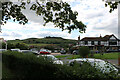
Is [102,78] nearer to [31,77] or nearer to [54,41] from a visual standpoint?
[31,77]

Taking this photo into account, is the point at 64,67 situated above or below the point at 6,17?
below

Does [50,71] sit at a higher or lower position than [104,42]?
lower

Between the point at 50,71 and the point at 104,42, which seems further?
the point at 104,42

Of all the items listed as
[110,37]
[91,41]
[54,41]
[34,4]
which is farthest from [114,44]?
[34,4]

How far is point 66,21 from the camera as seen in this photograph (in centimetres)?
574

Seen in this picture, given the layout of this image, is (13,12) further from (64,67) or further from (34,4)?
(64,67)

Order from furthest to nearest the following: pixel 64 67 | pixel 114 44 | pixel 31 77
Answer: pixel 114 44 < pixel 31 77 < pixel 64 67

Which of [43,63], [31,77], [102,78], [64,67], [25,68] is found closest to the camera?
[102,78]

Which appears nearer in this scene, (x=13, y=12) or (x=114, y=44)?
(x=13, y=12)

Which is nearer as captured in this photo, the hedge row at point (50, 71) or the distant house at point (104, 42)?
the hedge row at point (50, 71)

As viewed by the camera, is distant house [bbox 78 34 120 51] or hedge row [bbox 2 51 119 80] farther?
distant house [bbox 78 34 120 51]

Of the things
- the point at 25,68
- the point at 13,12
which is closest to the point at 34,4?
the point at 13,12

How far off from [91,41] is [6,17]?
5722 centimetres

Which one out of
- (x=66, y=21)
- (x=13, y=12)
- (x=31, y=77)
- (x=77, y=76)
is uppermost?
(x=13, y=12)
